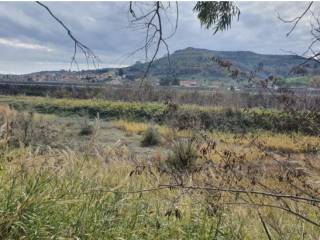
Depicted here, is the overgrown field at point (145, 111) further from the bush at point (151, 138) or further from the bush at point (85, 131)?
the bush at point (85, 131)

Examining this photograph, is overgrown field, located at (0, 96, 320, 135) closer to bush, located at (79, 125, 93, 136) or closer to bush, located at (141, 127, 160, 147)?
bush, located at (141, 127, 160, 147)

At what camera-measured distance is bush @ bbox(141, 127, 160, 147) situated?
2034 centimetres

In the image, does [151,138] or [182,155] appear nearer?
[182,155]

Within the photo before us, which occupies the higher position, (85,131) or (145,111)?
(85,131)

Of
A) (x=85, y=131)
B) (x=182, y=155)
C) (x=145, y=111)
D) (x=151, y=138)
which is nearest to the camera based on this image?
(x=182, y=155)

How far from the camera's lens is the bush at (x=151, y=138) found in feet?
66.7

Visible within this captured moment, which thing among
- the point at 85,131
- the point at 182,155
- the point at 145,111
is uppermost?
the point at 182,155

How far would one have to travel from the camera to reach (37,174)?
3.86 metres

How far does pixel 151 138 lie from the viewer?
20484 millimetres

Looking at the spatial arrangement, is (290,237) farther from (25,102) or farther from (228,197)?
(25,102)

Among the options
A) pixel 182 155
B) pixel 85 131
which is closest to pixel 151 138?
pixel 85 131

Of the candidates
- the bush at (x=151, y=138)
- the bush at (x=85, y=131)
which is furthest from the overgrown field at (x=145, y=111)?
the bush at (x=85, y=131)

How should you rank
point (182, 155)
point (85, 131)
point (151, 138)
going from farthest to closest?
point (85, 131), point (151, 138), point (182, 155)

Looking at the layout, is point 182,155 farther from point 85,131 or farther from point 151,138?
point 85,131
